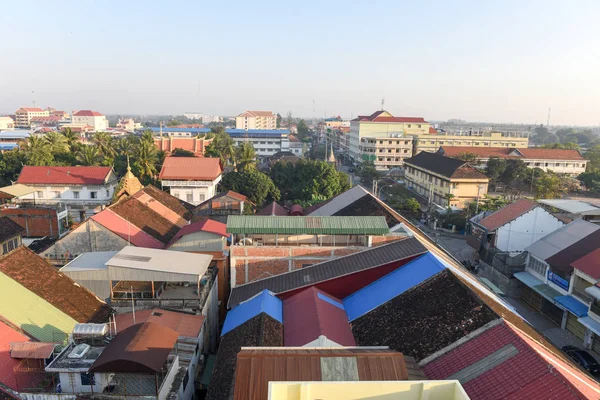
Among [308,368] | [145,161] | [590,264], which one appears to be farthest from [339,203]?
[308,368]

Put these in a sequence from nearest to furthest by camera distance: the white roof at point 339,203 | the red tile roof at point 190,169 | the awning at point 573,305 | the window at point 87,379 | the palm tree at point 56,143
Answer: the window at point 87,379 → the awning at point 573,305 → the white roof at point 339,203 → the red tile roof at point 190,169 → the palm tree at point 56,143

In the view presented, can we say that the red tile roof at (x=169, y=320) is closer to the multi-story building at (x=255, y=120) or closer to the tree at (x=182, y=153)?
the tree at (x=182, y=153)

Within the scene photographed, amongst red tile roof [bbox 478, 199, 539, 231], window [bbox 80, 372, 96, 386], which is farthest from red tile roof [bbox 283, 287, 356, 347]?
red tile roof [bbox 478, 199, 539, 231]

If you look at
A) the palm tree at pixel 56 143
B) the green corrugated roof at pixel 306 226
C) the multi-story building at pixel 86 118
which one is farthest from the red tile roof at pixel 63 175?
the multi-story building at pixel 86 118

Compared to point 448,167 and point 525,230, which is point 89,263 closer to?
point 525,230

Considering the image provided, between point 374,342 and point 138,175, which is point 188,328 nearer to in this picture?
point 374,342

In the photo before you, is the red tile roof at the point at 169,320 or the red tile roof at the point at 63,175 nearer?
the red tile roof at the point at 169,320
